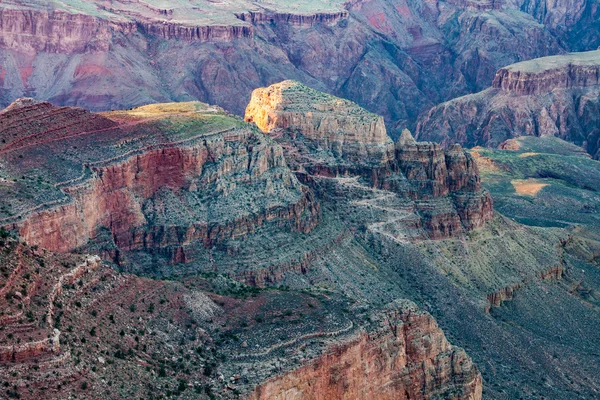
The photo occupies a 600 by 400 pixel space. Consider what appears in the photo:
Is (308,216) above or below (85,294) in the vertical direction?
below

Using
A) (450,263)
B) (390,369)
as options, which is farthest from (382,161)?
(390,369)

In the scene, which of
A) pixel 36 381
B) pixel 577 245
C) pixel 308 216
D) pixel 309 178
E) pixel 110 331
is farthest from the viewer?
pixel 577 245

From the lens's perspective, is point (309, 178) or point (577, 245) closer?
point (309, 178)

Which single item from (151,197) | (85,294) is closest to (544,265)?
(151,197)

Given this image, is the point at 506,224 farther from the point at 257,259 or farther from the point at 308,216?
the point at 257,259

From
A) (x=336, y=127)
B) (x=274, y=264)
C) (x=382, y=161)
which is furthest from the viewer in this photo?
(x=336, y=127)

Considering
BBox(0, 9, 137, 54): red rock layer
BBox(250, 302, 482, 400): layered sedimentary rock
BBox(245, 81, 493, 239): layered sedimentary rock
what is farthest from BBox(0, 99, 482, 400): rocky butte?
BBox(0, 9, 137, 54): red rock layer

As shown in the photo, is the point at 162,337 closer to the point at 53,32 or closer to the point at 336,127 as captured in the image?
the point at 336,127

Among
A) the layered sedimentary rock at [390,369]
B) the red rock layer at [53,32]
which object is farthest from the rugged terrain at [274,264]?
the red rock layer at [53,32]
